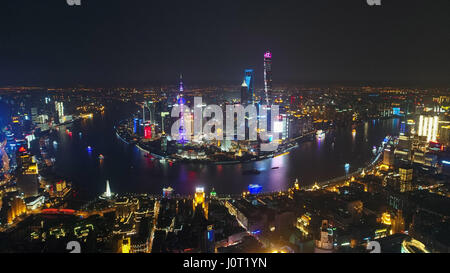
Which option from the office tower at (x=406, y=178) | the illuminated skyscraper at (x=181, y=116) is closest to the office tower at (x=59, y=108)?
the illuminated skyscraper at (x=181, y=116)

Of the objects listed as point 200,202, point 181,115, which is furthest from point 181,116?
point 200,202

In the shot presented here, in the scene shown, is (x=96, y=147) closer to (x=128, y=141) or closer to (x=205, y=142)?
(x=128, y=141)

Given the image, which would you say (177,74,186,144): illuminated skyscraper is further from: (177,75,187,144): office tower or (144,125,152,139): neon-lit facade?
(144,125,152,139): neon-lit facade

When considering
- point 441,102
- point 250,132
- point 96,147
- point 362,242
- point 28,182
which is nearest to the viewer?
point 362,242

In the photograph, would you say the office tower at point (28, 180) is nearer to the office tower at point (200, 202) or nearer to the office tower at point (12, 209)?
the office tower at point (12, 209)

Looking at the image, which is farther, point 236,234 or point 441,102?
point 441,102

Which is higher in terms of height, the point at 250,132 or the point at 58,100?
the point at 58,100

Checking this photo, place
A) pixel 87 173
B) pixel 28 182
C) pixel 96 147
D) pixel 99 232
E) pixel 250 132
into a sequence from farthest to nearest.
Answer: pixel 250 132 < pixel 96 147 < pixel 87 173 < pixel 28 182 < pixel 99 232

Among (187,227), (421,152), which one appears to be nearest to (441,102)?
(421,152)
